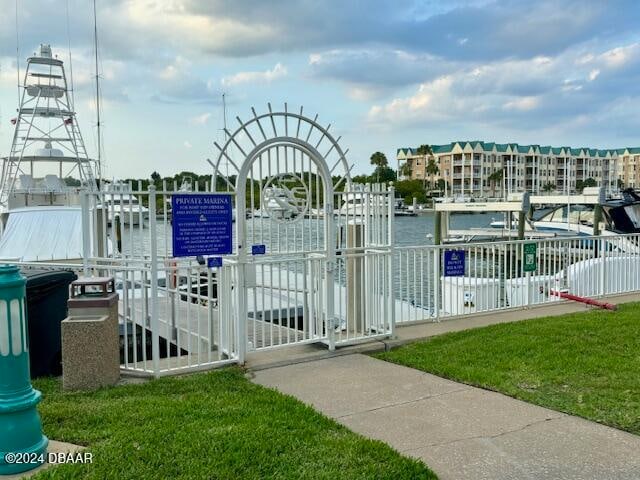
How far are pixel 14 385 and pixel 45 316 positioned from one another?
9.84 feet

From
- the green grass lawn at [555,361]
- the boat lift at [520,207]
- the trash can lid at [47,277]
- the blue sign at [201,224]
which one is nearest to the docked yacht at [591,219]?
the boat lift at [520,207]

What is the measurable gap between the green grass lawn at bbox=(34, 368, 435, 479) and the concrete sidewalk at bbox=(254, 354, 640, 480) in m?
0.35

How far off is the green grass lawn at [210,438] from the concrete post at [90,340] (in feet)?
0.82

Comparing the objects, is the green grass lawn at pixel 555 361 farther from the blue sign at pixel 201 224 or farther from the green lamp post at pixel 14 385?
the green lamp post at pixel 14 385

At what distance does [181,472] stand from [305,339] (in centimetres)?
367

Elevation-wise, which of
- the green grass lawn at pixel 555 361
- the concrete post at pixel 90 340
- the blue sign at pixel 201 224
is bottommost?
the green grass lawn at pixel 555 361

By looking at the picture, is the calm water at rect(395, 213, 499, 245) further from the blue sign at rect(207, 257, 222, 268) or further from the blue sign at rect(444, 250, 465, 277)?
the blue sign at rect(207, 257, 222, 268)

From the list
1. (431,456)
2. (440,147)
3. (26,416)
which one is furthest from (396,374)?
(440,147)

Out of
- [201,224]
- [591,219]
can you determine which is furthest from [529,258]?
[591,219]

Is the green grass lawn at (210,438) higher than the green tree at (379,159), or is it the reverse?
the green tree at (379,159)

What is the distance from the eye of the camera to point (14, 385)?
3.44 meters

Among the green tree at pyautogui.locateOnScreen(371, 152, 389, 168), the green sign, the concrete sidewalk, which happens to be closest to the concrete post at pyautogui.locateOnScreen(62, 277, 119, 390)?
the concrete sidewalk

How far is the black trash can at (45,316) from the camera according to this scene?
240 inches

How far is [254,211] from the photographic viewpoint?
22.2ft
